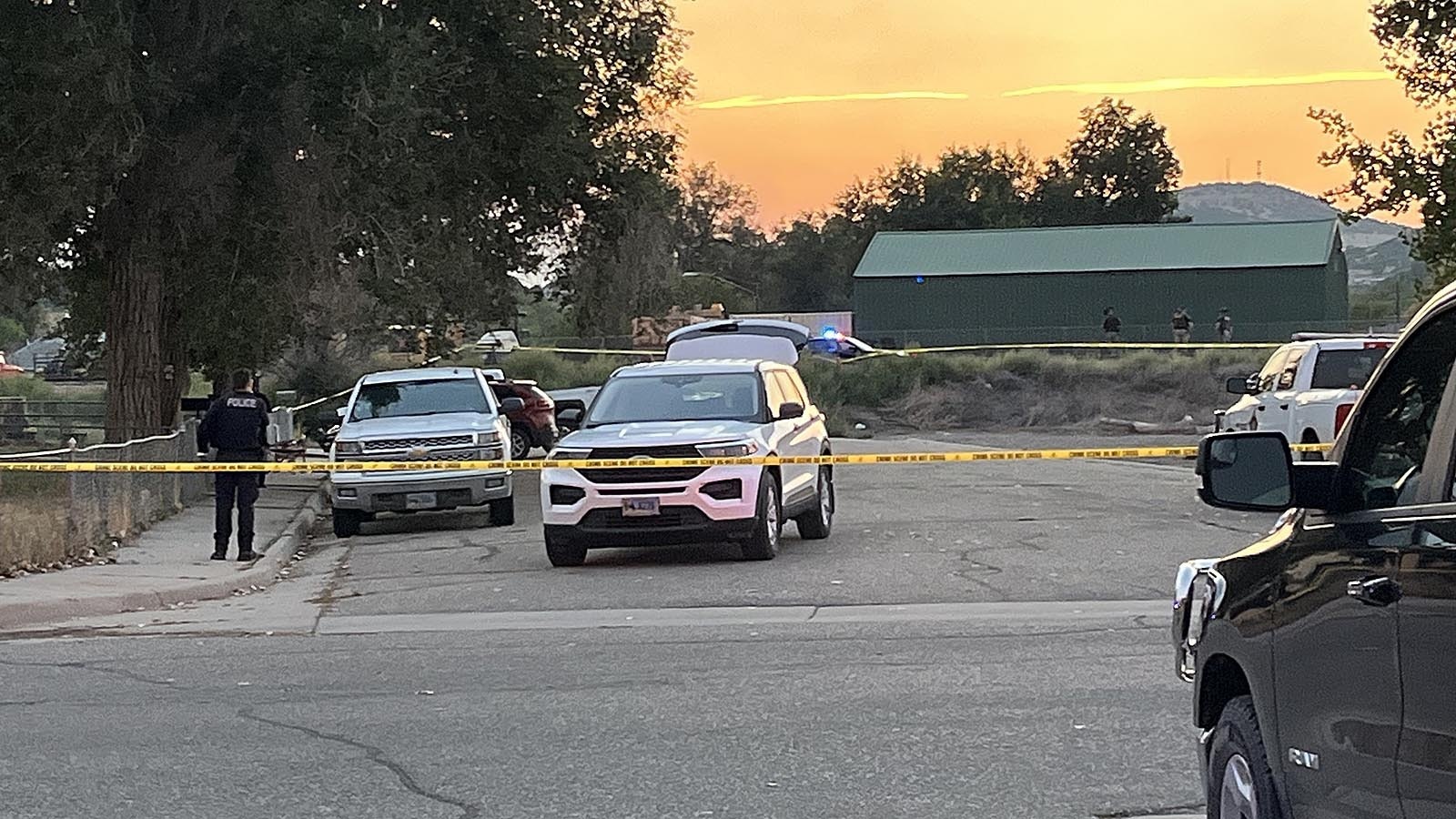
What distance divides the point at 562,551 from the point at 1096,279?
5867 centimetres

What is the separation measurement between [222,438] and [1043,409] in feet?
96.1

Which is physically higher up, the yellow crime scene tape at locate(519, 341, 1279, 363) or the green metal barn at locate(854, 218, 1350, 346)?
the green metal barn at locate(854, 218, 1350, 346)

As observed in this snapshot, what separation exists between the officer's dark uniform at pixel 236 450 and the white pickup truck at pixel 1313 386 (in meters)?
10.7

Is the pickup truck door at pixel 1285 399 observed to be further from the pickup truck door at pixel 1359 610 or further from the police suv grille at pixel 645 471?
the pickup truck door at pixel 1359 610

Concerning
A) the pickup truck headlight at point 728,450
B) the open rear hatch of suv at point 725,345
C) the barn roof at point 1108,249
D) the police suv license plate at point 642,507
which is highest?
the barn roof at point 1108,249

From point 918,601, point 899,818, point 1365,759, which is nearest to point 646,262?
point 918,601

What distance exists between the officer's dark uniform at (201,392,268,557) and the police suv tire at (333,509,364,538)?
107 inches

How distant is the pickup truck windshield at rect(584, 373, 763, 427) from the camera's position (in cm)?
1686

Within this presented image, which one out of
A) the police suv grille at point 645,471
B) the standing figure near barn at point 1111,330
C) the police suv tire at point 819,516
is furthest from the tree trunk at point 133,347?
the standing figure near barn at point 1111,330

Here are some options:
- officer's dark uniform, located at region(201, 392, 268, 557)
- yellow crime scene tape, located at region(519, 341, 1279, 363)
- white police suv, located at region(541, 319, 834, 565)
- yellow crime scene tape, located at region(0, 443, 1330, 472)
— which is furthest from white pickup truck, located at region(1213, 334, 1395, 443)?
yellow crime scene tape, located at region(519, 341, 1279, 363)

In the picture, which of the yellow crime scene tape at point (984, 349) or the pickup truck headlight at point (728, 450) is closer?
the pickup truck headlight at point (728, 450)

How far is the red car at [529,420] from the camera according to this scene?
32.4 meters

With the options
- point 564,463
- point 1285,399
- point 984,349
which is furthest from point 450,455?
point 984,349

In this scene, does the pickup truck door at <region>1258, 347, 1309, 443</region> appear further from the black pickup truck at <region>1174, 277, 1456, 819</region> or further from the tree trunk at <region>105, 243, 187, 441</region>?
the black pickup truck at <region>1174, 277, 1456, 819</region>
